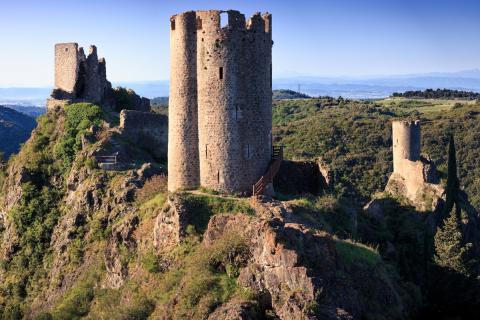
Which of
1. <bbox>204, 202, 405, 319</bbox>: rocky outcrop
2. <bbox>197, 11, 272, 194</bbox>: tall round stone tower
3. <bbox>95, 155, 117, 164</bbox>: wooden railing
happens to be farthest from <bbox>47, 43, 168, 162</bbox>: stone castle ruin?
<bbox>204, 202, 405, 319</bbox>: rocky outcrop

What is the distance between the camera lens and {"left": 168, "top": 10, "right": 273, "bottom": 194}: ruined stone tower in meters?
21.8

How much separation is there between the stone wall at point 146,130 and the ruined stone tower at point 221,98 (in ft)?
36.5

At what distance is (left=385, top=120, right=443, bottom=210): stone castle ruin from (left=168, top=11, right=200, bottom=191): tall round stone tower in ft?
59.5

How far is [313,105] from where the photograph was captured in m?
126

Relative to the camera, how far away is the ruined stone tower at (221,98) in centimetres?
2181

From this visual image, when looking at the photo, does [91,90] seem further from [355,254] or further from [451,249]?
[355,254]

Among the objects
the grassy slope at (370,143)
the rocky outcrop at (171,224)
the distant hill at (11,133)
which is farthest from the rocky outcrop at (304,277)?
the distant hill at (11,133)

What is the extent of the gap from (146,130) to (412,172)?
1722 cm

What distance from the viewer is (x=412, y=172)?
40094 millimetres

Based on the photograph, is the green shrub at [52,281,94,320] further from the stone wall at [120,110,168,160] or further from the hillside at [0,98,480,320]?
the stone wall at [120,110,168,160]

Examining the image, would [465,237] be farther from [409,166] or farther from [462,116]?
[462,116]

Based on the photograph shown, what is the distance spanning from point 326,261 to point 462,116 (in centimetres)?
7767

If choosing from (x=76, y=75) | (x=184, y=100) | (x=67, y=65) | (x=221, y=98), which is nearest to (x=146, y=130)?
(x=76, y=75)

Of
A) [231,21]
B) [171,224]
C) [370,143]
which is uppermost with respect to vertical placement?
[231,21]
